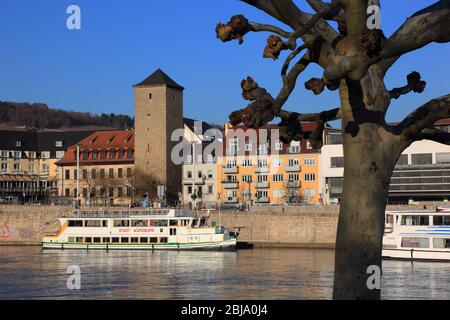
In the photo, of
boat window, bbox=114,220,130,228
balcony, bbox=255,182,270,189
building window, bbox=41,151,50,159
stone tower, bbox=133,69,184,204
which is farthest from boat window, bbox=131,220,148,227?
building window, bbox=41,151,50,159

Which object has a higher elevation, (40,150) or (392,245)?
(40,150)

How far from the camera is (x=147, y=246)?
73312 mm

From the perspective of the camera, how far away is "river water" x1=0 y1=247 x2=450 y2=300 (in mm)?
→ 37156

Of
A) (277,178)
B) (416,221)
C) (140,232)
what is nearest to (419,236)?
(416,221)

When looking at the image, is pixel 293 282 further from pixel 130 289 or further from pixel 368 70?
pixel 368 70

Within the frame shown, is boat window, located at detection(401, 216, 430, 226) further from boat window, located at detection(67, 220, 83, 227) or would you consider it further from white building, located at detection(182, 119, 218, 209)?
white building, located at detection(182, 119, 218, 209)

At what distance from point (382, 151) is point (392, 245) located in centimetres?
5318

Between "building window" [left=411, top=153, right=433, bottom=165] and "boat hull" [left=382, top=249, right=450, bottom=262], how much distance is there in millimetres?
32174

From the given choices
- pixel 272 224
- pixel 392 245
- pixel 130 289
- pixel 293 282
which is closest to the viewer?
pixel 130 289

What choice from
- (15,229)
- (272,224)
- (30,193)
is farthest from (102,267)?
(30,193)

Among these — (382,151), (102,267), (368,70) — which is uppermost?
(368,70)

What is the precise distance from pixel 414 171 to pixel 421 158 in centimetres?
158

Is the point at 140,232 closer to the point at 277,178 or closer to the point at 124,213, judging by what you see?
the point at 124,213

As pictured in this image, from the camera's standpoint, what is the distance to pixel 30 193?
396 feet
